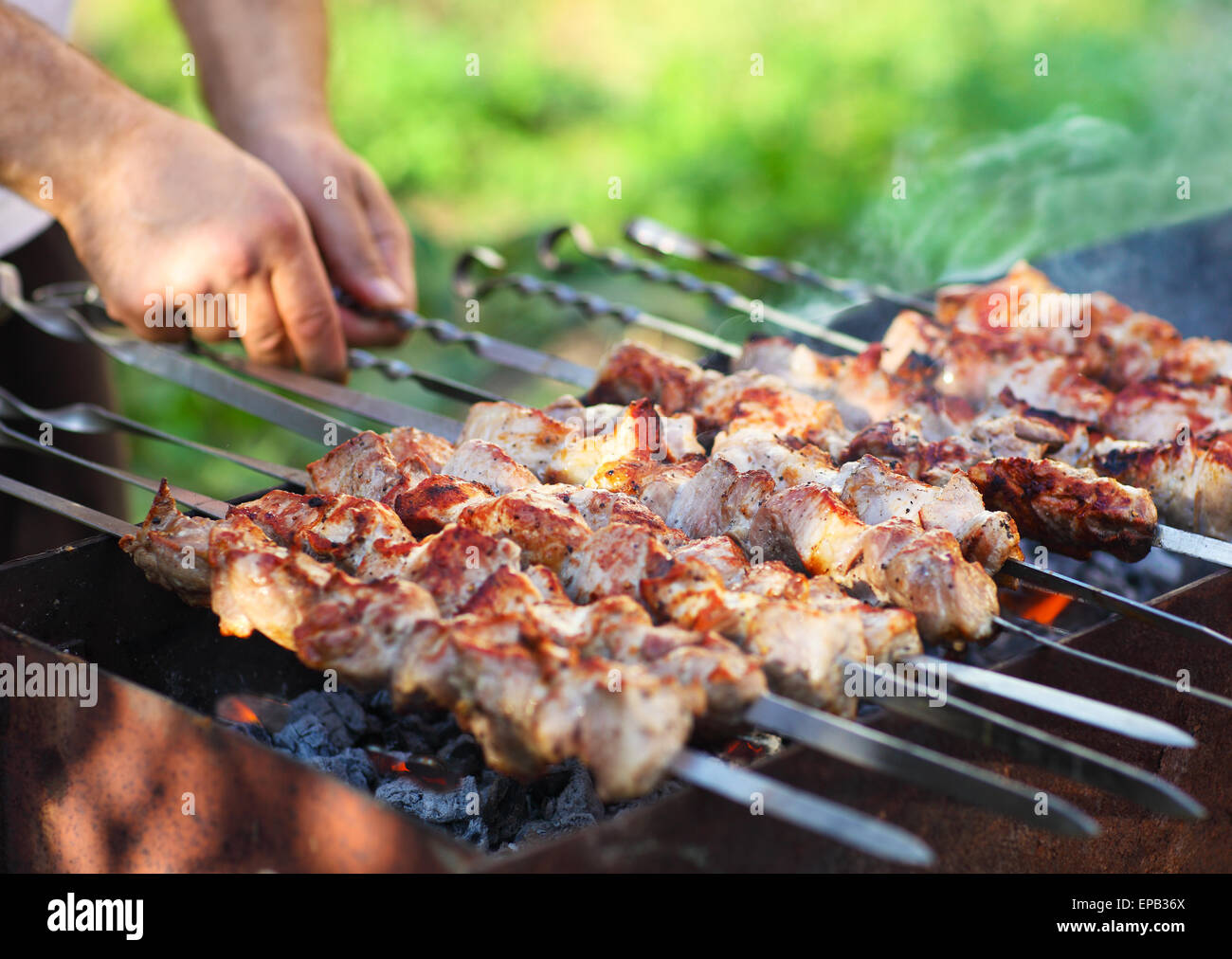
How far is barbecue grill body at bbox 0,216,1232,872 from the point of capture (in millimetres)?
1710

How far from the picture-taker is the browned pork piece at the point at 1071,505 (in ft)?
8.20

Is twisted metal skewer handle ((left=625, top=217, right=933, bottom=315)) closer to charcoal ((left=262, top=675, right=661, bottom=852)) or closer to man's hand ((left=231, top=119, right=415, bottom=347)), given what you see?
man's hand ((left=231, top=119, right=415, bottom=347))

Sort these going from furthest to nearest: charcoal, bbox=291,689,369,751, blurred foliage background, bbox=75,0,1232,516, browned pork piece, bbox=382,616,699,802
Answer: blurred foliage background, bbox=75,0,1232,516, charcoal, bbox=291,689,369,751, browned pork piece, bbox=382,616,699,802

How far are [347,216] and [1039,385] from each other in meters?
2.20

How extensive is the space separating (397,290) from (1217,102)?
11.4 feet

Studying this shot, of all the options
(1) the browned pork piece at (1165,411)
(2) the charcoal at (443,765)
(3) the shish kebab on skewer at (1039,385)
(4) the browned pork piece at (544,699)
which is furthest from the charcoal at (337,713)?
(1) the browned pork piece at (1165,411)

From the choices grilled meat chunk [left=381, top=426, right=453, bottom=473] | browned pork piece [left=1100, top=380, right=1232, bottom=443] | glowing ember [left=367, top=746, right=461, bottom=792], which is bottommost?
glowing ember [left=367, top=746, right=461, bottom=792]

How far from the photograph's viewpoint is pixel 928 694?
184 cm

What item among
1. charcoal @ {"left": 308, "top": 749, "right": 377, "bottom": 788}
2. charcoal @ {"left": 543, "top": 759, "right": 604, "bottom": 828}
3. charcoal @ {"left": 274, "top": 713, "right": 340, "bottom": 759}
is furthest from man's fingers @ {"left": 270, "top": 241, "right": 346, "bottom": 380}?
charcoal @ {"left": 543, "top": 759, "right": 604, "bottom": 828}

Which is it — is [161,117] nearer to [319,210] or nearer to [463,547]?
[319,210]

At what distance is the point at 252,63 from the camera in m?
4.18

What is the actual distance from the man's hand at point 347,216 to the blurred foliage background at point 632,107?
12.3 feet

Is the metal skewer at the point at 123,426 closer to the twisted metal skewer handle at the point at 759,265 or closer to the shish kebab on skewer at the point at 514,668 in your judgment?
the shish kebab on skewer at the point at 514,668

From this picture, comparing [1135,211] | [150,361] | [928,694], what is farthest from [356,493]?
[1135,211]
